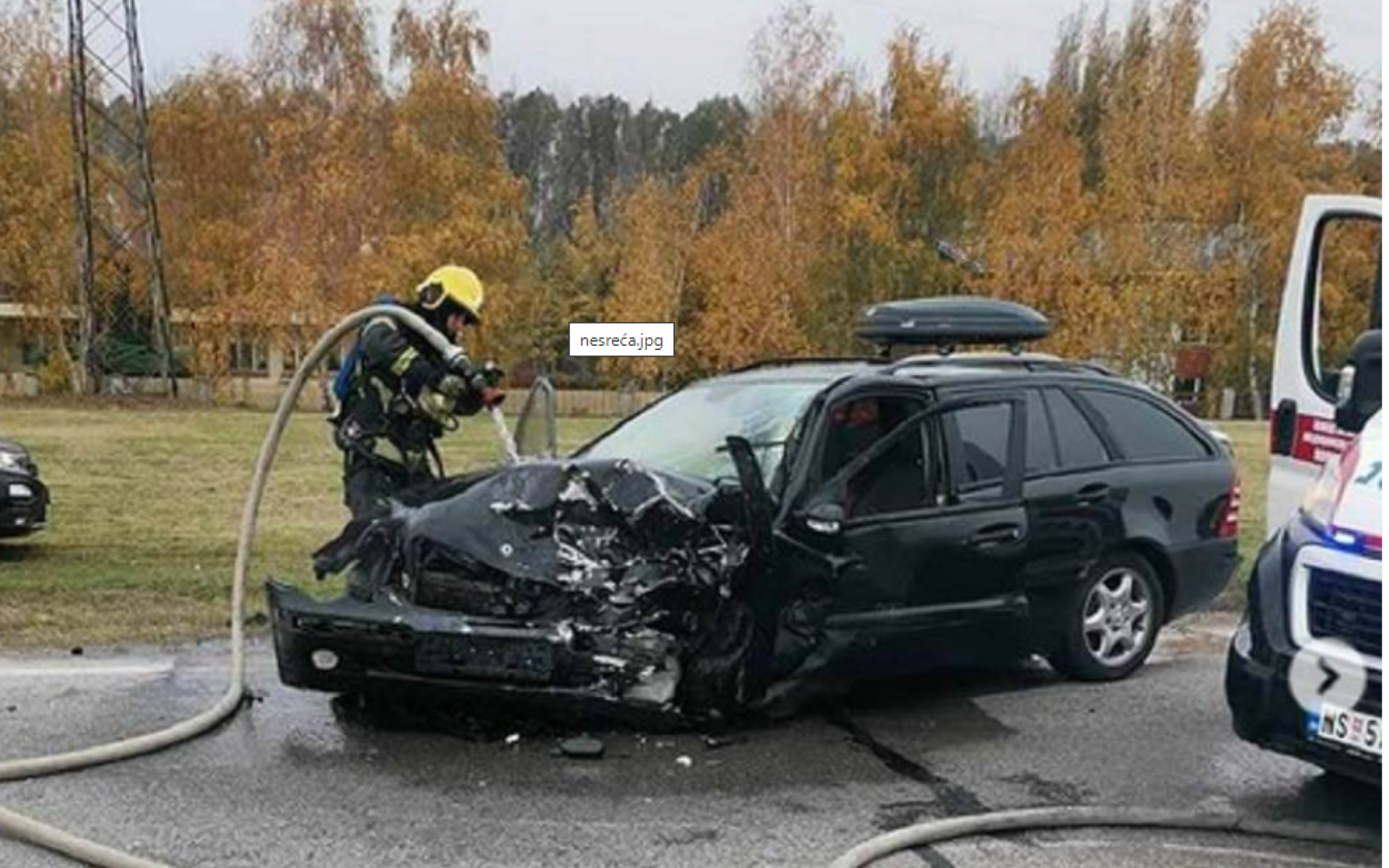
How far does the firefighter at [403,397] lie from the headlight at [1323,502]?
3086 millimetres

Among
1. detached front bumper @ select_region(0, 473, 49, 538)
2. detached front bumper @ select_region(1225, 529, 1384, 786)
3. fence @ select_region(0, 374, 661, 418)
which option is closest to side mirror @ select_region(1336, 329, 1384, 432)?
detached front bumper @ select_region(1225, 529, 1384, 786)

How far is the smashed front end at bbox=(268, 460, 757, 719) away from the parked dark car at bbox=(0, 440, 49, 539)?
4424mm

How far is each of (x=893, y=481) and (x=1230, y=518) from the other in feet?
7.00

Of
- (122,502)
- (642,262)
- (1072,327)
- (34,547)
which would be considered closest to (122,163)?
(642,262)

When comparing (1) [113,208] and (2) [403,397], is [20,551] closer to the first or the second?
(2) [403,397]

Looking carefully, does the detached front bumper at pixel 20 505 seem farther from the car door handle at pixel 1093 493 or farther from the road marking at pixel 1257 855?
the road marking at pixel 1257 855

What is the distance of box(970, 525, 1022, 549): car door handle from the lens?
5.49m

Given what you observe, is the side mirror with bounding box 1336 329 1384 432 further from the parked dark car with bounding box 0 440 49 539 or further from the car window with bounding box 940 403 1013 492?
the parked dark car with bounding box 0 440 49 539

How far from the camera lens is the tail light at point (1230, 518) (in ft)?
21.3

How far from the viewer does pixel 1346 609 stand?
3916mm

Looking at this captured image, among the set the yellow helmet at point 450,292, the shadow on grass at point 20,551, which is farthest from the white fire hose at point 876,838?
the shadow on grass at point 20,551

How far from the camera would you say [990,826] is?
162 inches

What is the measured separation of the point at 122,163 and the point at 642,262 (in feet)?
49.8

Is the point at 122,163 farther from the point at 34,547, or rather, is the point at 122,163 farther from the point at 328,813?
the point at 328,813
